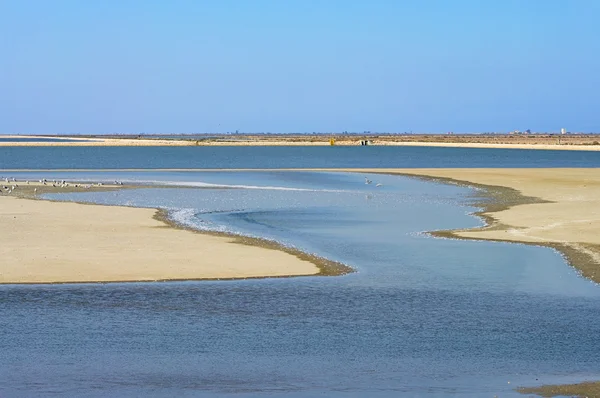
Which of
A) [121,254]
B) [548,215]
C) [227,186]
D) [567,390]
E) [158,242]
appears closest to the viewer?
[567,390]

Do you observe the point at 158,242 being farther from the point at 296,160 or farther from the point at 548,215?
the point at 296,160

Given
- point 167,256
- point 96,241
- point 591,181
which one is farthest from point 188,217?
point 591,181

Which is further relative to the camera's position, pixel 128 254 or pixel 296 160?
pixel 296 160

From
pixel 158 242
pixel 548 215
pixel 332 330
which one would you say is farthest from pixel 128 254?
pixel 548 215

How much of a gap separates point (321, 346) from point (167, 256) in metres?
9.45

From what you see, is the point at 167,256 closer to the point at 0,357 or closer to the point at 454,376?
the point at 0,357

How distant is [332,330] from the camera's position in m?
15.9

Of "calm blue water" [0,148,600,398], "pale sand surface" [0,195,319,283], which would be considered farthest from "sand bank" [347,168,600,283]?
"pale sand surface" [0,195,319,283]

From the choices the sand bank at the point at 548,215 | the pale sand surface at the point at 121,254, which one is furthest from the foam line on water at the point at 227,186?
the pale sand surface at the point at 121,254

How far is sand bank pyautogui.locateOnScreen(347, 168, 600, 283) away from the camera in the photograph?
25.6 metres

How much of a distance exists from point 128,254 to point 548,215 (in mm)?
16539

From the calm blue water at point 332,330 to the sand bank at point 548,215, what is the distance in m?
1.14

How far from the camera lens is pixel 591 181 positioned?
55156 millimetres

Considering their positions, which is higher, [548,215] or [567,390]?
[548,215]
